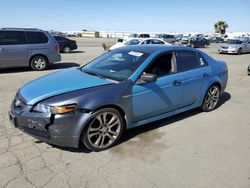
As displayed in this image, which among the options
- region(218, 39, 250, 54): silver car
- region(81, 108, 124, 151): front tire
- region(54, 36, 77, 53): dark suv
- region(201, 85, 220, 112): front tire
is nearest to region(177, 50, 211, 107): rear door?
region(201, 85, 220, 112): front tire

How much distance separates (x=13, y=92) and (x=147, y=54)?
14.6ft

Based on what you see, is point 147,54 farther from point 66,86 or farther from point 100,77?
point 66,86

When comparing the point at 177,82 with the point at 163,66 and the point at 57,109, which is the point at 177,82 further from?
the point at 57,109

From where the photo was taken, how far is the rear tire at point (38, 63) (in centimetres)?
1099

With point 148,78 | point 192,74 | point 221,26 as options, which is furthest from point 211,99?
point 221,26

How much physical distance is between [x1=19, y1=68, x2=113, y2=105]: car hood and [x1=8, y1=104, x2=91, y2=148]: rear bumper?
0.74 feet

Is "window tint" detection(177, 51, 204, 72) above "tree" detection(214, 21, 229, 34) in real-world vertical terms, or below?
below

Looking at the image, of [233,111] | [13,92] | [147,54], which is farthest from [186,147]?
[13,92]

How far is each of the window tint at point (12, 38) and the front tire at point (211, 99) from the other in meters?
7.79

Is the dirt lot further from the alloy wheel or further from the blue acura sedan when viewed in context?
the blue acura sedan

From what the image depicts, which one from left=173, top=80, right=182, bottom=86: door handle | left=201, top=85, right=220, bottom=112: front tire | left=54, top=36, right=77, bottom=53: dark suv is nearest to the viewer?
left=173, top=80, right=182, bottom=86: door handle

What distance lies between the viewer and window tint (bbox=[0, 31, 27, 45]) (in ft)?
33.0

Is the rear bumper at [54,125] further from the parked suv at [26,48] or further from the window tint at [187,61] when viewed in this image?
the parked suv at [26,48]

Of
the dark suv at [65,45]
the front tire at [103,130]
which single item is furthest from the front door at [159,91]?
the dark suv at [65,45]
